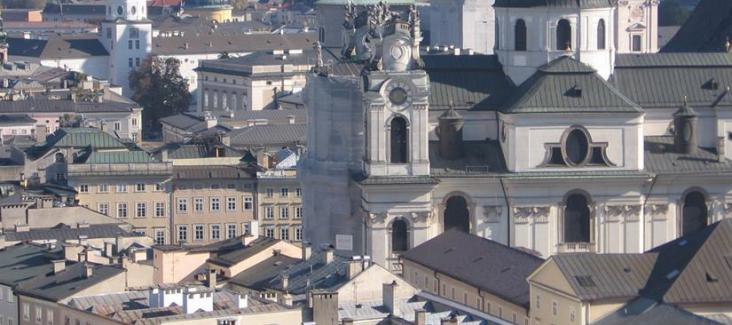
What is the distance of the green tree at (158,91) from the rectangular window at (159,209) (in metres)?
50.4

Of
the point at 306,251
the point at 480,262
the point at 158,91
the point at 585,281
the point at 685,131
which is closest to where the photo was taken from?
the point at 585,281

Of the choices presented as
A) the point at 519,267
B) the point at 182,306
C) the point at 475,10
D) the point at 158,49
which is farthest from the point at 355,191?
the point at 158,49

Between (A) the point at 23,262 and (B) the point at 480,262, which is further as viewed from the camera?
(A) the point at 23,262

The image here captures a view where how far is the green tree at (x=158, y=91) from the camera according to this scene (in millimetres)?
170875

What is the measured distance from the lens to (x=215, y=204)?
115 metres

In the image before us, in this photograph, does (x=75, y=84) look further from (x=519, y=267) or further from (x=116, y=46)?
(x=519, y=267)

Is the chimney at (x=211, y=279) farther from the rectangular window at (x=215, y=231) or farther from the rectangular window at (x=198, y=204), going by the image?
the rectangular window at (x=198, y=204)

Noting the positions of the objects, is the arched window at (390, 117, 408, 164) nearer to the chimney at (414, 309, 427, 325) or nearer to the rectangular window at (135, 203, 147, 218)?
the chimney at (414, 309, 427, 325)

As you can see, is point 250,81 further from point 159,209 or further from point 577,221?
point 577,221

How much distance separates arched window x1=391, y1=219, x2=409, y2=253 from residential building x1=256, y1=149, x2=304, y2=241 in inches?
767

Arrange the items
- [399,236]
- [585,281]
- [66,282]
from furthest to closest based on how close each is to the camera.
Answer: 1. [399,236]
2. [66,282]
3. [585,281]

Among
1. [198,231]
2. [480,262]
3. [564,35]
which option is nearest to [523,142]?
[564,35]

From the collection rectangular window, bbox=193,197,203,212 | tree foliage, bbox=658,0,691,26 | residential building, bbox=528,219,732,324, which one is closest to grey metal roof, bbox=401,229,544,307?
residential building, bbox=528,219,732,324

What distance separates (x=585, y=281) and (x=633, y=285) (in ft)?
3.79
